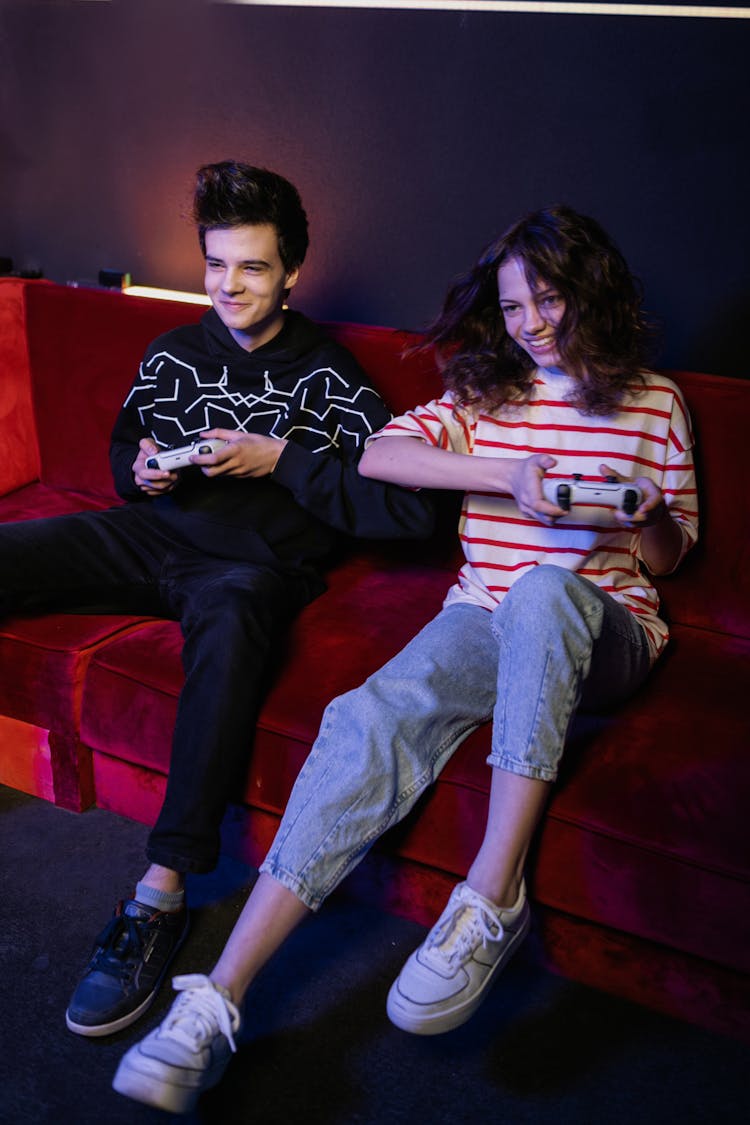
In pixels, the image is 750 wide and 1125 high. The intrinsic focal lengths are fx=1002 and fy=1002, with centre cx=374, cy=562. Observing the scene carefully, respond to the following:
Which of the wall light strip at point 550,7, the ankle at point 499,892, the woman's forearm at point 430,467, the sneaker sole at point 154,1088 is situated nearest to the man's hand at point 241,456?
the woman's forearm at point 430,467

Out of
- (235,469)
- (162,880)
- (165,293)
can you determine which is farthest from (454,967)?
(165,293)

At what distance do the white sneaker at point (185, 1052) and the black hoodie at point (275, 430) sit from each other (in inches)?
31.7

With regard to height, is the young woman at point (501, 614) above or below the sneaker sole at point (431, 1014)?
above

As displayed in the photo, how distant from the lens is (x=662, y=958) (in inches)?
57.0

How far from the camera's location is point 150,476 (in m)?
1.79

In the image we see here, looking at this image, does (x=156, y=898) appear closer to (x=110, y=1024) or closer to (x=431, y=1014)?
(x=110, y=1024)

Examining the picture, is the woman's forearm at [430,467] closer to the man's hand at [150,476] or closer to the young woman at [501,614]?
the young woman at [501,614]

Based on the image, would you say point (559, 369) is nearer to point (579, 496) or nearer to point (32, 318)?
point (579, 496)

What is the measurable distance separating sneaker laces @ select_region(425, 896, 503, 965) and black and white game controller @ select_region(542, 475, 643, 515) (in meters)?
0.57

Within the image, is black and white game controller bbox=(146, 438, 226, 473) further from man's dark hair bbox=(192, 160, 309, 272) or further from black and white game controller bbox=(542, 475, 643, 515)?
black and white game controller bbox=(542, 475, 643, 515)

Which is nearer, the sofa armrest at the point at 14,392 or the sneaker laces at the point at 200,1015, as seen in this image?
the sneaker laces at the point at 200,1015

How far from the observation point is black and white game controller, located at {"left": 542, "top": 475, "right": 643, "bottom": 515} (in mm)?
1421

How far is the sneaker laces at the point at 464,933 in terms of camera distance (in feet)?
4.36

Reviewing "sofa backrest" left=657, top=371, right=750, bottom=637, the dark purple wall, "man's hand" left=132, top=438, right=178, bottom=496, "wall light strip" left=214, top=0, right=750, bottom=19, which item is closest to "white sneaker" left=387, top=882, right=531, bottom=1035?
"sofa backrest" left=657, top=371, right=750, bottom=637
